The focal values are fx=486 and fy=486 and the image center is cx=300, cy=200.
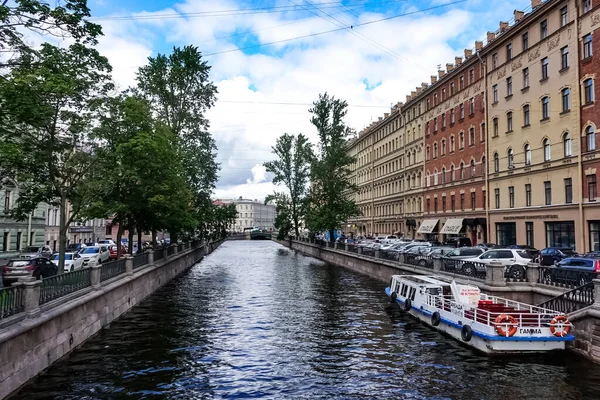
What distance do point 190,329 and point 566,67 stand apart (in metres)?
34.0

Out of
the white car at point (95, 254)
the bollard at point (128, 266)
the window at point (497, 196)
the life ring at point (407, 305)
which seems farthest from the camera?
the window at point (497, 196)

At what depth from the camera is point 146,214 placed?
34062 millimetres

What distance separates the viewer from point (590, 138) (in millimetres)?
34656

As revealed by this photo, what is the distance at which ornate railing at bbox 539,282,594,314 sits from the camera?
15154 mm

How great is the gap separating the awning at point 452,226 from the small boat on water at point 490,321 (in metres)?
32.6

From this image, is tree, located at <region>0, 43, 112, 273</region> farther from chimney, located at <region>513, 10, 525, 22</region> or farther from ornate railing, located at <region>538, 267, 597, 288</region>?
chimney, located at <region>513, 10, 525, 22</region>

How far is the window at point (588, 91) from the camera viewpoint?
34537 millimetres

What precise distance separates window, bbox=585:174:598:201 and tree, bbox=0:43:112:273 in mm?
31696

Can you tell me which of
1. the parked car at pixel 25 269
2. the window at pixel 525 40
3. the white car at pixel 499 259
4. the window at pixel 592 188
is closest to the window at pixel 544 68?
the window at pixel 525 40

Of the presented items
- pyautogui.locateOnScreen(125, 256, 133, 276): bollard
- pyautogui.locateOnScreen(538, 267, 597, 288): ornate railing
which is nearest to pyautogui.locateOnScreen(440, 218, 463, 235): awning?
pyautogui.locateOnScreen(538, 267, 597, 288): ornate railing

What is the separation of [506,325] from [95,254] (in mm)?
32851

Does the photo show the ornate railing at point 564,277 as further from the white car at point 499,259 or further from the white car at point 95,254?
the white car at point 95,254

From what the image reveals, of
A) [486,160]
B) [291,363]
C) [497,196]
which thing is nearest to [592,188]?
[497,196]

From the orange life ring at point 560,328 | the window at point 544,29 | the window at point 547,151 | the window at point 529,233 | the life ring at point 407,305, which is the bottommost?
the life ring at point 407,305
